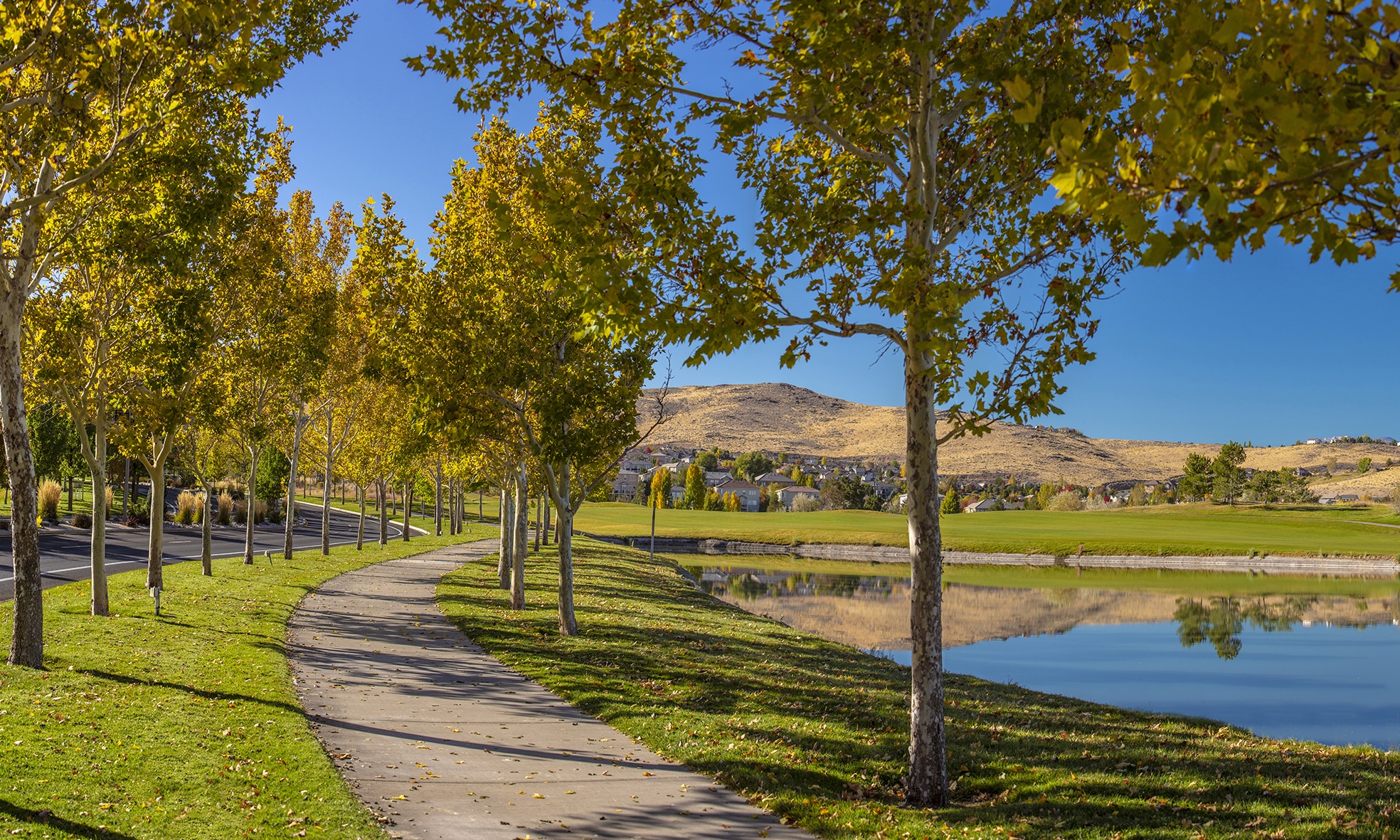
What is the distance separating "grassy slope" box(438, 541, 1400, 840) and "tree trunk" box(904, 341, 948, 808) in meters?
0.35

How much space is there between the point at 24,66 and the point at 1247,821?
16654 mm

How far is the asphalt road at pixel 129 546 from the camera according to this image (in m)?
22.3

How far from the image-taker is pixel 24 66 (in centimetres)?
1181

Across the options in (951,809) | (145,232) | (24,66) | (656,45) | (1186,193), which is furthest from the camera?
(145,232)

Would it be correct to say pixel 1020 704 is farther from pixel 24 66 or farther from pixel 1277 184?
pixel 24 66

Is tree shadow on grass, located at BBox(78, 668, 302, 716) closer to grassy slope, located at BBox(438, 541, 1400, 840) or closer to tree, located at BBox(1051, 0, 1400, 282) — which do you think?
grassy slope, located at BBox(438, 541, 1400, 840)

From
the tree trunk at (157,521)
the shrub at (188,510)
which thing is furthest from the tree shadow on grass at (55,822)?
the shrub at (188,510)

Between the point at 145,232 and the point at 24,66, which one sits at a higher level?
the point at 24,66

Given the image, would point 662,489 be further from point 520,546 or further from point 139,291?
point 139,291

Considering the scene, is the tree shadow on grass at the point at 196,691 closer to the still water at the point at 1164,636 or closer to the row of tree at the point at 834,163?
the row of tree at the point at 834,163

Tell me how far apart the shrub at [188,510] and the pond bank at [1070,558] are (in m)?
26.8

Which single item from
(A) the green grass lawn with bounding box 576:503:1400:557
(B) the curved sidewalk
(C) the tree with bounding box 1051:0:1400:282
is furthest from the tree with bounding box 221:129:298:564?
(A) the green grass lawn with bounding box 576:503:1400:557

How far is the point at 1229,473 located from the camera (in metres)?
116

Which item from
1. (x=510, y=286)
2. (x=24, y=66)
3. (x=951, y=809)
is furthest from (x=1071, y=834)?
(x=24, y=66)
